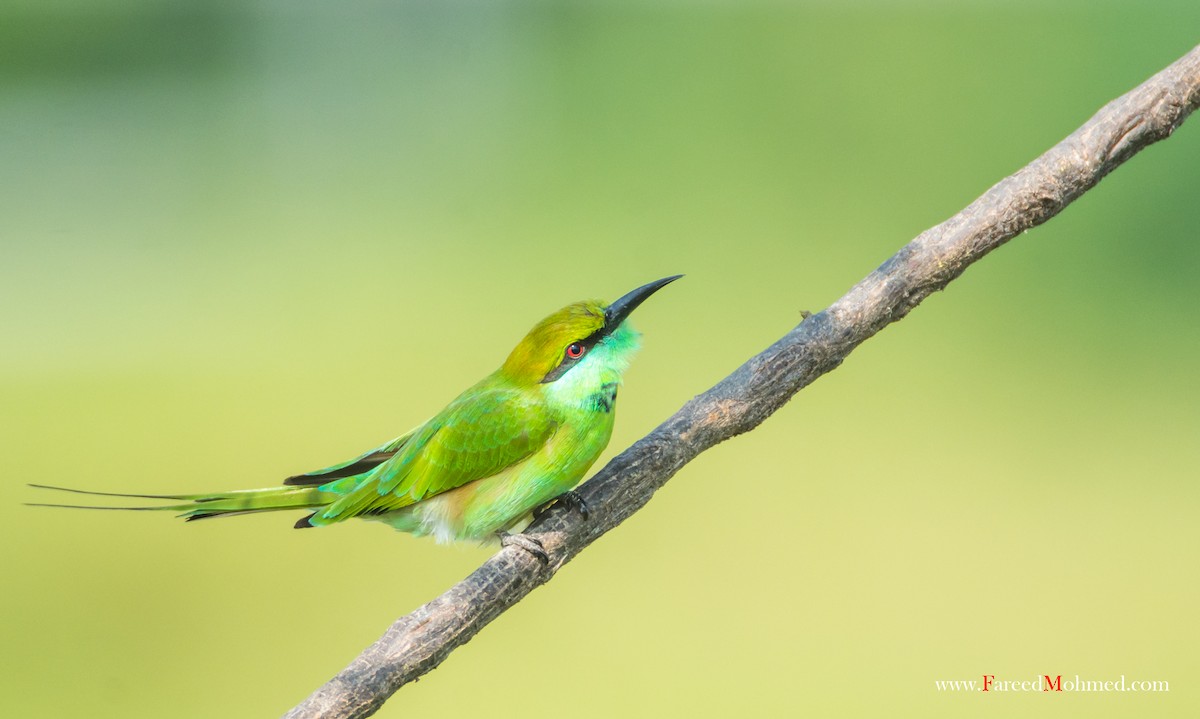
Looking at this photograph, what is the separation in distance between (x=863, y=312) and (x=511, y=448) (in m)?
0.63

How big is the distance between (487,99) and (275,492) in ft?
13.0

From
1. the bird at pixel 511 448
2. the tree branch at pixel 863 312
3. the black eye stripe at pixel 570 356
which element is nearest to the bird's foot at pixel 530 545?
the tree branch at pixel 863 312

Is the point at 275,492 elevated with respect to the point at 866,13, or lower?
lower

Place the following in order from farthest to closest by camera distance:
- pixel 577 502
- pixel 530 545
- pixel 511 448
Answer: pixel 511 448
pixel 577 502
pixel 530 545

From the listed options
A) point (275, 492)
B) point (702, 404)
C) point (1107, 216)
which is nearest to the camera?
point (702, 404)

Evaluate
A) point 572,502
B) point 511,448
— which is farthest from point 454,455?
point 572,502

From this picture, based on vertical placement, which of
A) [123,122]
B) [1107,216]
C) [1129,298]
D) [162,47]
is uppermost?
[162,47]

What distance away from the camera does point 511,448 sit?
1.83 m

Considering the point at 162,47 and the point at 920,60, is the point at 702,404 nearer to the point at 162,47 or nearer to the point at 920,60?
the point at 920,60

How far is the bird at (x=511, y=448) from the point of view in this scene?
5.95 feet

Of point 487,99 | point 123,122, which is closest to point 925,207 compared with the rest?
point 487,99

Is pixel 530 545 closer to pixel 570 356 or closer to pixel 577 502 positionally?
pixel 577 502

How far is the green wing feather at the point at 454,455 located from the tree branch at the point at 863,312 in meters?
0.16

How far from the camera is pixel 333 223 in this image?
17.1 ft
